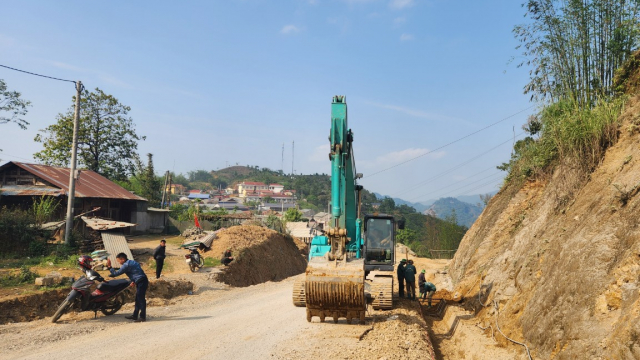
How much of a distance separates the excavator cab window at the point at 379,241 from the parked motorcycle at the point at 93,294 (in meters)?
7.12

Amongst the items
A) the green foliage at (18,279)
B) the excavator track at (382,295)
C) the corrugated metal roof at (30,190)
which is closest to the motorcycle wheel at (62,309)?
the green foliage at (18,279)

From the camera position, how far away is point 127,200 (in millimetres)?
32969

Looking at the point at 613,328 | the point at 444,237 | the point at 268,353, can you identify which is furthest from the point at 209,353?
the point at 444,237

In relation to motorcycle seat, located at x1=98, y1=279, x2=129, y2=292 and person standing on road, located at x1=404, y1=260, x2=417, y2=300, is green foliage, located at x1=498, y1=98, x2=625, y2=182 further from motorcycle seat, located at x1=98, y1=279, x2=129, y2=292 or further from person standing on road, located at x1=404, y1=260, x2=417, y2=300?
motorcycle seat, located at x1=98, y1=279, x2=129, y2=292

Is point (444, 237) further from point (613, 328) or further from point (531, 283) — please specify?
point (613, 328)

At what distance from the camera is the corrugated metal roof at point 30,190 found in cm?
2530

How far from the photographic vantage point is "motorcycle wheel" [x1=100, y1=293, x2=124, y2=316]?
1077 centimetres

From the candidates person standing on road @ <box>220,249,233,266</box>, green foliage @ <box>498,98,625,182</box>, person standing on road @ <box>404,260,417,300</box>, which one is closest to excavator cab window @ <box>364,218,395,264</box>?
person standing on road @ <box>404,260,417,300</box>

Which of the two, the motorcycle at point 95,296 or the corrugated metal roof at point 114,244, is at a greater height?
the corrugated metal roof at point 114,244

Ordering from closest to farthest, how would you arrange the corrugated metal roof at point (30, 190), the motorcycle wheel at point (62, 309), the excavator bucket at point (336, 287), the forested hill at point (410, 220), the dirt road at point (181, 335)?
the dirt road at point (181, 335), the excavator bucket at point (336, 287), the motorcycle wheel at point (62, 309), the corrugated metal roof at point (30, 190), the forested hill at point (410, 220)

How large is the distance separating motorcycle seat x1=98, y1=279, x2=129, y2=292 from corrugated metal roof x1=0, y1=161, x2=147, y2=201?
17.1 m

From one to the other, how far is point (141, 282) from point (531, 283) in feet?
30.6

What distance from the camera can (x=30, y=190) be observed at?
25.7m

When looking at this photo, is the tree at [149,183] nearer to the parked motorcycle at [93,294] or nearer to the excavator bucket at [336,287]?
the parked motorcycle at [93,294]
